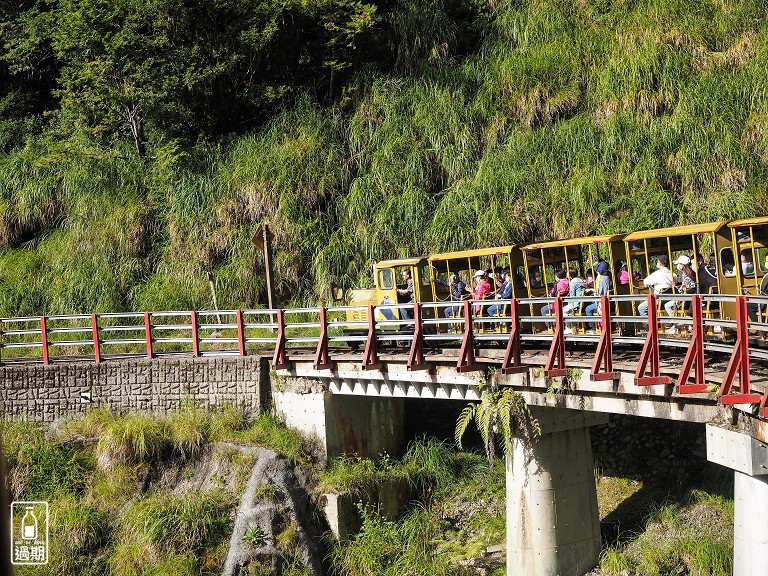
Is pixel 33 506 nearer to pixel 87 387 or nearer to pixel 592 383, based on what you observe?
pixel 87 387

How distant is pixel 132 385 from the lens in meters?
20.9

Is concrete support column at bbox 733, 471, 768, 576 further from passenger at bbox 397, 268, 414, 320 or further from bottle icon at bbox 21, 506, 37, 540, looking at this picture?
bottle icon at bbox 21, 506, 37, 540

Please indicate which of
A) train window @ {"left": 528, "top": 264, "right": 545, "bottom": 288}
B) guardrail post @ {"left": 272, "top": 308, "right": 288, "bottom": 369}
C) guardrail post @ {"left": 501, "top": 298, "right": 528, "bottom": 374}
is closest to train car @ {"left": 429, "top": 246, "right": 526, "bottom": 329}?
train window @ {"left": 528, "top": 264, "right": 545, "bottom": 288}

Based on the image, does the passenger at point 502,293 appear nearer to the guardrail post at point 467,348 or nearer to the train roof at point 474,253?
the train roof at point 474,253

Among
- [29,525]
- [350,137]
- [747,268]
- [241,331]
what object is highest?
[350,137]

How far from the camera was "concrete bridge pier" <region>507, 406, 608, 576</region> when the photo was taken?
15.5m

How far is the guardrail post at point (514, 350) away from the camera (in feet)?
47.1

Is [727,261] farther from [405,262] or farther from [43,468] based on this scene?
[43,468]

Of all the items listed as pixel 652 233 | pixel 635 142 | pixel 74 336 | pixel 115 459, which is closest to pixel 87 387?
pixel 115 459

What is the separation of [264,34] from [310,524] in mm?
17901

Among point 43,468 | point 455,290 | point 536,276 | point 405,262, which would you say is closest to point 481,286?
point 455,290

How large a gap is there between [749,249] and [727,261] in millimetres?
437

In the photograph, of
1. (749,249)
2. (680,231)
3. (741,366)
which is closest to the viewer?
(741,366)

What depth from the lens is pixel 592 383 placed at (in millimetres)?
13727
